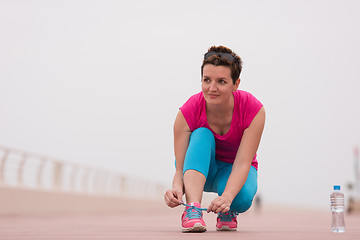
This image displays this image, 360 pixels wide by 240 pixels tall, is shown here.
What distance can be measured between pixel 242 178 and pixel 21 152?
285 inches

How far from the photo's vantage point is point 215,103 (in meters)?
4.58

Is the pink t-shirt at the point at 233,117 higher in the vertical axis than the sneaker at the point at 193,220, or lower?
higher

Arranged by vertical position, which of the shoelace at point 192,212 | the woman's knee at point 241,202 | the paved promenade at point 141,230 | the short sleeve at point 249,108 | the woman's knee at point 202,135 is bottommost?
the paved promenade at point 141,230

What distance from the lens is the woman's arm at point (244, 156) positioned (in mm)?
4469

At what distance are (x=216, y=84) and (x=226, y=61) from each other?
179mm

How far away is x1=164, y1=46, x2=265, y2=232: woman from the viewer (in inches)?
177

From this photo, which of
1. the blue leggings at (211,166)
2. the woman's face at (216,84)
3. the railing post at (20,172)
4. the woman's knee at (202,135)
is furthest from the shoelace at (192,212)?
the railing post at (20,172)

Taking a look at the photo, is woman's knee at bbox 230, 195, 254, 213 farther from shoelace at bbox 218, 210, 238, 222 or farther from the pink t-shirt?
the pink t-shirt

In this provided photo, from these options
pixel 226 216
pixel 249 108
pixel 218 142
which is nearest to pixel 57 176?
pixel 226 216

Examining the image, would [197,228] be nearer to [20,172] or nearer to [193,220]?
[193,220]

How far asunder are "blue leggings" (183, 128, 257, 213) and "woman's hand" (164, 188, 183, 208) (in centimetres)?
27

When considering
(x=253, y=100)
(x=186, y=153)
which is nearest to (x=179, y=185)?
(x=186, y=153)

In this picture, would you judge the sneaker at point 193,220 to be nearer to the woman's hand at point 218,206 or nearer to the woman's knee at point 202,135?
the woman's hand at point 218,206

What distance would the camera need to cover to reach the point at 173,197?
4.32 meters
